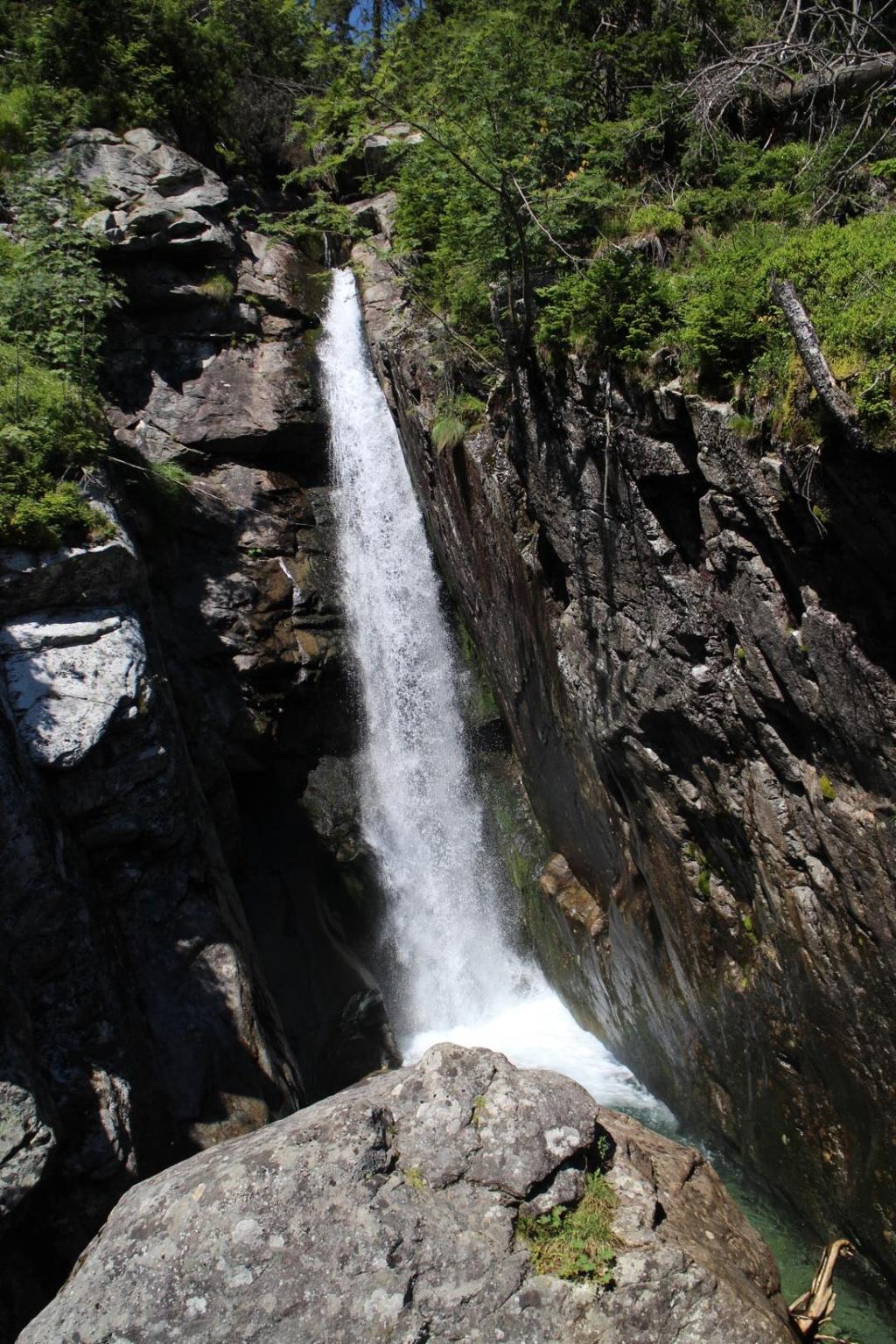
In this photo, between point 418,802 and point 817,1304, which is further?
point 418,802

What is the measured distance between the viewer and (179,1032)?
6.87 meters

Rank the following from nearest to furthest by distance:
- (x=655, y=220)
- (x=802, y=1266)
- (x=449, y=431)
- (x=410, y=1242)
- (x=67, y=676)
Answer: (x=410, y=1242) → (x=802, y=1266) → (x=67, y=676) → (x=655, y=220) → (x=449, y=431)

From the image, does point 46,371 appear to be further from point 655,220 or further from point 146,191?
point 655,220

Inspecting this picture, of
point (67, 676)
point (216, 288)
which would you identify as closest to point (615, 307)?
point (67, 676)

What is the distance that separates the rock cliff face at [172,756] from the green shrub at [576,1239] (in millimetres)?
3057

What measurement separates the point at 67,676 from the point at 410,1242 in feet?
18.1

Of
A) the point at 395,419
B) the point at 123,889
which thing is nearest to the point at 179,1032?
the point at 123,889

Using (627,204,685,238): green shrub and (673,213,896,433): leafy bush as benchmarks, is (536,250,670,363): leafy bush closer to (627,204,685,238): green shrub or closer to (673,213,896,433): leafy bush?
(673,213,896,433): leafy bush

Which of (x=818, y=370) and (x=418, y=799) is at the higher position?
(x=818, y=370)

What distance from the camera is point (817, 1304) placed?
141 inches

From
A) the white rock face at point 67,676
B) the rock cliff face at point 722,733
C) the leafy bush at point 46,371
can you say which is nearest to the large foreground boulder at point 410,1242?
the rock cliff face at point 722,733

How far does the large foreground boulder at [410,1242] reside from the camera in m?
3.21

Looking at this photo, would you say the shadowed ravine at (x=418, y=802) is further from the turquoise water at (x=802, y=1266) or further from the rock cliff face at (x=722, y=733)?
the turquoise water at (x=802, y=1266)

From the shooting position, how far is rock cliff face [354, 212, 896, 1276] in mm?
5258
